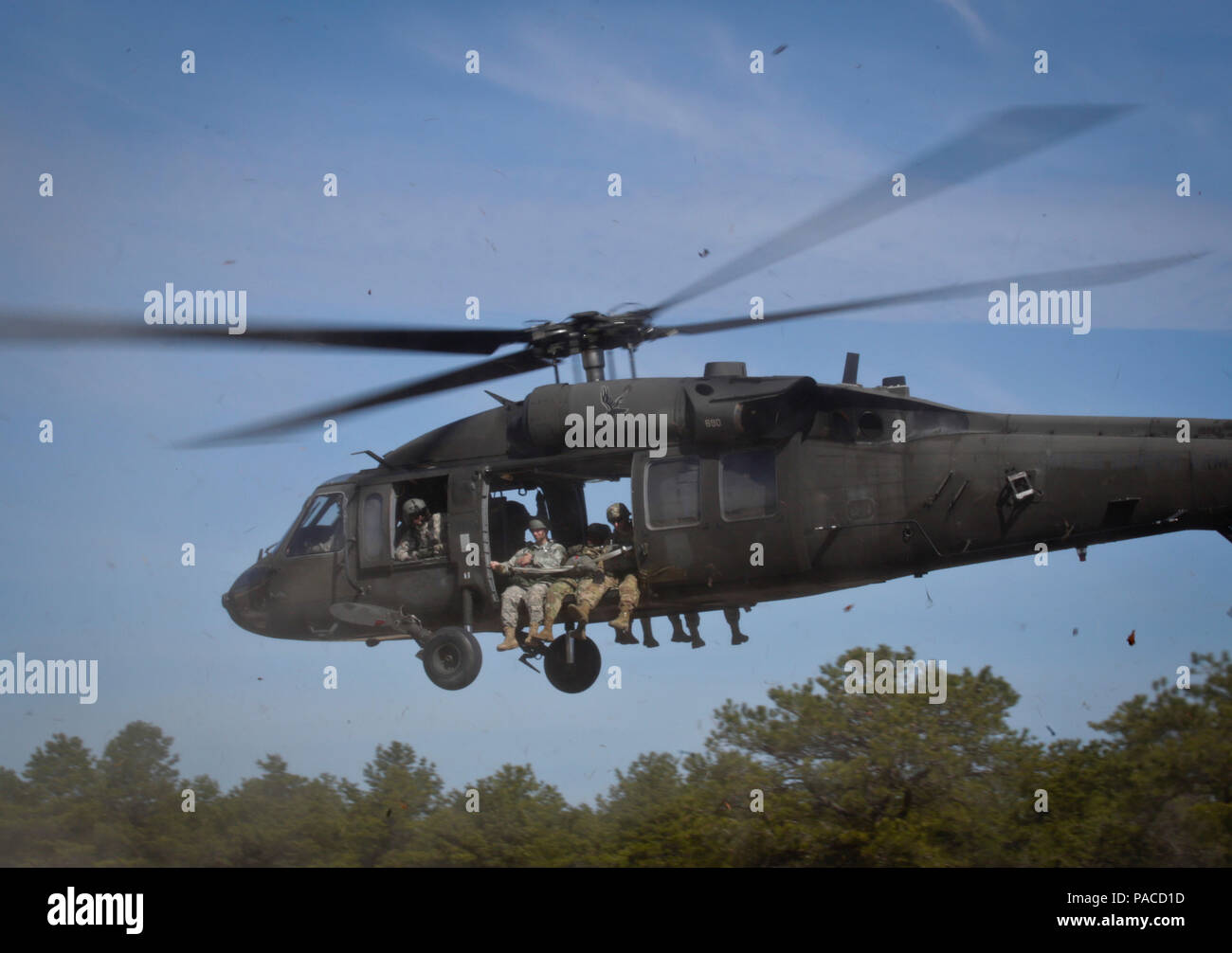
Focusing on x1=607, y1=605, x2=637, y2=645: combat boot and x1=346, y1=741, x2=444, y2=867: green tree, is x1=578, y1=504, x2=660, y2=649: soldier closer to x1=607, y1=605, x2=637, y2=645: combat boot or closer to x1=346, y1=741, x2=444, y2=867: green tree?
x1=607, y1=605, x2=637, y2=645: combat boot

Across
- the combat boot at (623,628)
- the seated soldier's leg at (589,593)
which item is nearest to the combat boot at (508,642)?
the seated soldier's leg at (589,593)

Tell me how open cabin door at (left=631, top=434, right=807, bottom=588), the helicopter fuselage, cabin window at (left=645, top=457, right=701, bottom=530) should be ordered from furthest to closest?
cabin window at (left=645, top=457, right=701, bottom=530)
open cabin door at (left=631, top=434, right=807, bottom=588)
the helicopter fuselage

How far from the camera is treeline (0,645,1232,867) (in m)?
16.6

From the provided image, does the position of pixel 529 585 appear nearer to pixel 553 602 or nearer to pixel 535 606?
pixel 535 606

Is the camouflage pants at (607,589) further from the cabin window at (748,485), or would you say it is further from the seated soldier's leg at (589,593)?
the cabin window at (748,485)

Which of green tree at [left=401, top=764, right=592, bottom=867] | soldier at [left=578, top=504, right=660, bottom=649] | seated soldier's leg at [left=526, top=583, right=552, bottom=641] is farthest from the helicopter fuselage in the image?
green tree at [left=401, top=764, right=592, bottom=867]

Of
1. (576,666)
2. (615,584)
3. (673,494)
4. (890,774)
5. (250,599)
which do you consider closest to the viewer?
(673,494)

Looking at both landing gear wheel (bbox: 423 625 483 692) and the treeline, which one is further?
the treeline

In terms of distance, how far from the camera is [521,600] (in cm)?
1230

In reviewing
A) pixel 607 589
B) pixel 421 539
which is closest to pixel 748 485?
pixel 607 589

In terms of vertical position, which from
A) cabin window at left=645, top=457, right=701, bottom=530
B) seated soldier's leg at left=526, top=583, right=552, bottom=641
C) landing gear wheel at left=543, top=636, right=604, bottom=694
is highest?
cabin window at left=645, top=457, right=701, bottom=530

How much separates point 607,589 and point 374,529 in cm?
268

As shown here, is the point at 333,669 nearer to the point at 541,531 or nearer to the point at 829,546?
the point at 541,531
